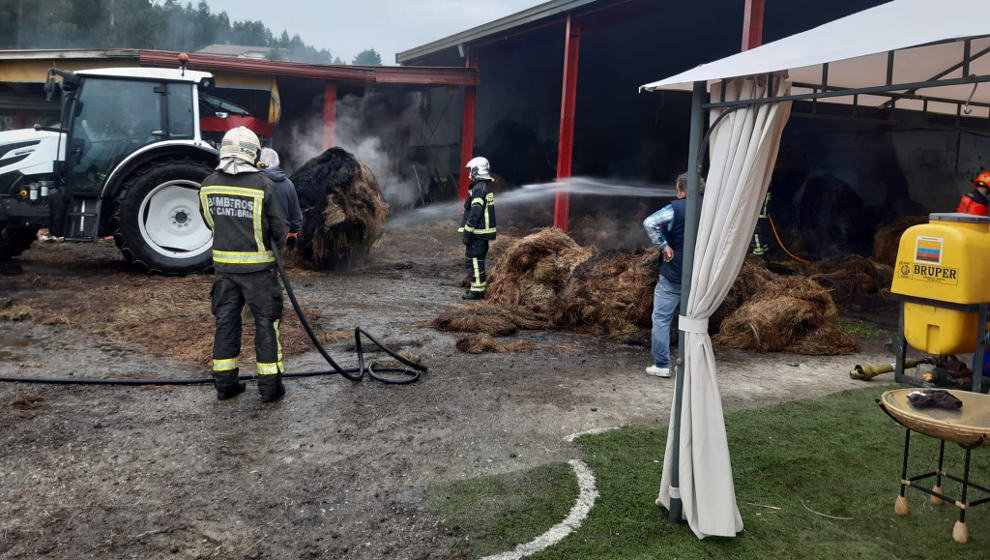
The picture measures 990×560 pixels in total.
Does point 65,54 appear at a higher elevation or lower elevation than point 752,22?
lower

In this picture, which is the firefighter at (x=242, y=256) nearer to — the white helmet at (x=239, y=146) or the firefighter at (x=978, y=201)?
the white helmet at (x=239, y=146)

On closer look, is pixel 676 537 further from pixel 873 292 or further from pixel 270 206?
pixel 873 292

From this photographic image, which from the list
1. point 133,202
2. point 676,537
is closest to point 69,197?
point 133,202

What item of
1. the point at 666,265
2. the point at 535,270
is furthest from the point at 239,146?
the point at 535,270

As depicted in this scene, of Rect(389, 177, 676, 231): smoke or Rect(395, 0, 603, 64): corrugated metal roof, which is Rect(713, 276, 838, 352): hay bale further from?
Rect(389, 177, 676, 231): smoke

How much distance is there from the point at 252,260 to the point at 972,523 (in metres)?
4.90

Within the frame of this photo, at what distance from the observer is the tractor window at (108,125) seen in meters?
9.16

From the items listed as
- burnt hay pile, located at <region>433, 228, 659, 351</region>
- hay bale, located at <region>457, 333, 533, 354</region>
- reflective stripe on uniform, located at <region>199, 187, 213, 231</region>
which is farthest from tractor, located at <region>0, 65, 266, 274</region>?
hay bale, located at <region>457, 333, 533, 354</region>

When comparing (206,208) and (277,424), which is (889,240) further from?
(206,208)

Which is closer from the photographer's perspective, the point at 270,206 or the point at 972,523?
the point at 972,523

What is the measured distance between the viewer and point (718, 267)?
3.46 m

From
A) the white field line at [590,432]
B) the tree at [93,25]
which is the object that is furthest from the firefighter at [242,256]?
the tree at [93,25]

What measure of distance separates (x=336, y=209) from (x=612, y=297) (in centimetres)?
485

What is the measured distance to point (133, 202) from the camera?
902 cm
